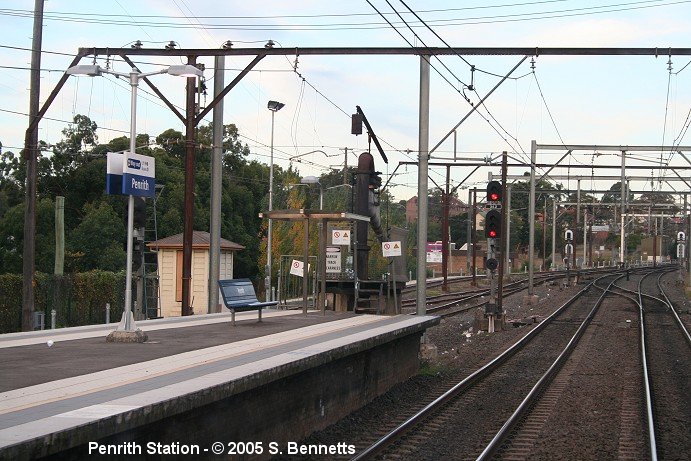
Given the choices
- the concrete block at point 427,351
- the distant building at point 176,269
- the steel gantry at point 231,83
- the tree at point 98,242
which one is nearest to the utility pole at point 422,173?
the steel gantry at point 231,83

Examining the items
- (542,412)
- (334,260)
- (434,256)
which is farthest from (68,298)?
(434,256)

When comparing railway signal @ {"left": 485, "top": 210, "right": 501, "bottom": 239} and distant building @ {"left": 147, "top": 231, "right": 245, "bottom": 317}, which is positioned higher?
railway signal @ {"left": 485, "top": 210, "right": 501, "bottom": 239}

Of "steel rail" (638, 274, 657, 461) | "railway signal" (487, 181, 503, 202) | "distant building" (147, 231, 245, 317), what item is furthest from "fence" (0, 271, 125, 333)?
"steel rail" (638, 274, 657, 461)

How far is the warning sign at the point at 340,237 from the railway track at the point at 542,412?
4678 millimetres

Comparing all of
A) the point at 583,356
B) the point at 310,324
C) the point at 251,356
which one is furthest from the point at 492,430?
the point at 583,356

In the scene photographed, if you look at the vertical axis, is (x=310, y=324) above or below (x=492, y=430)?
above

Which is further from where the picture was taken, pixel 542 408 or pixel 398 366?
pixel 398 366

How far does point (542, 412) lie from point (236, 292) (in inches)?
222

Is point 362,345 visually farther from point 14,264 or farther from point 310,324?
point 14,264

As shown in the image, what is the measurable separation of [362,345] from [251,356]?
8.33 feet

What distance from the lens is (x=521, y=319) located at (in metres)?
33.8

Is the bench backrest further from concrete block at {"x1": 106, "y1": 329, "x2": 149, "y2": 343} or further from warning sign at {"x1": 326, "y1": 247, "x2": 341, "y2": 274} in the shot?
warning sign at {"x1": 326, "y1": 247, "x2": 341, "y2": 274}

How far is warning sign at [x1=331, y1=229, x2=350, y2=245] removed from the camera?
23.0m

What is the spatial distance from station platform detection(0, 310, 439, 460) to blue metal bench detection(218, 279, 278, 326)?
374mm
